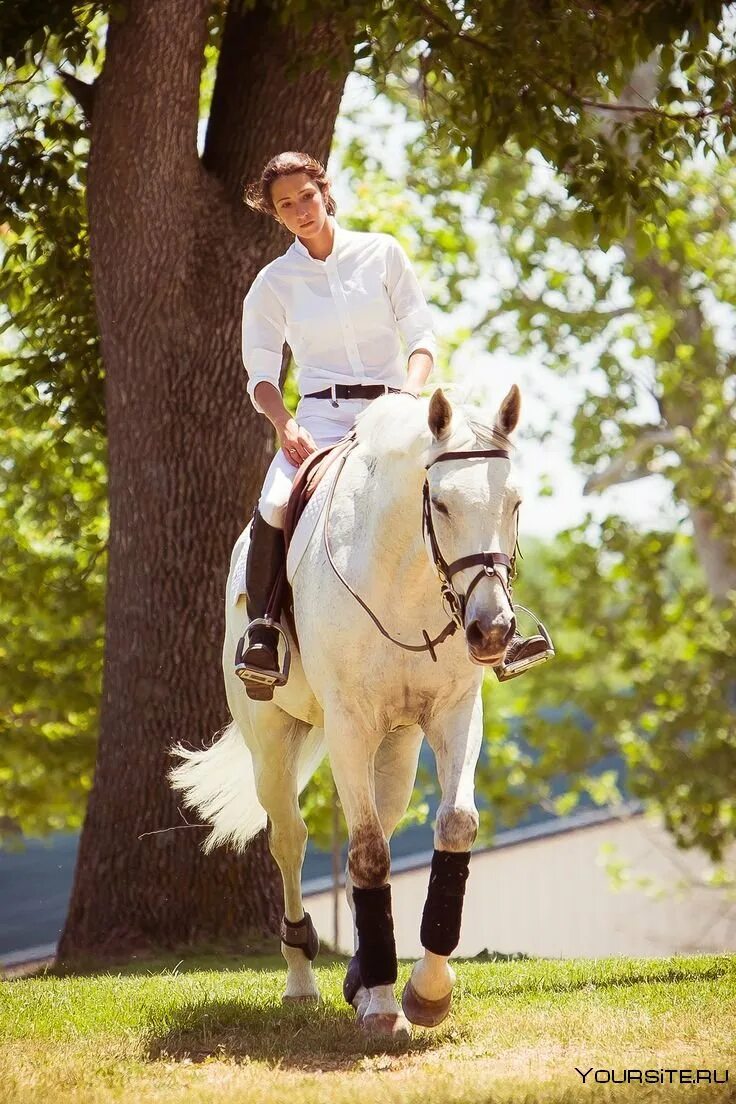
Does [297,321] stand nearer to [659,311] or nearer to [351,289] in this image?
[351,289]

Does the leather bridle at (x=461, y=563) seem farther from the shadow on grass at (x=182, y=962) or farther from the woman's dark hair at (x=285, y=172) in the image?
the shadow on grass at (x=182, y=962)

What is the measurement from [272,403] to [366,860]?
2.02 meters

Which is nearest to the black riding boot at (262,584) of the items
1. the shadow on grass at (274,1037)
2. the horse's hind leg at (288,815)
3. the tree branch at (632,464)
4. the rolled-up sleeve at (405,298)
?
the horse's hind leg at (288,815)

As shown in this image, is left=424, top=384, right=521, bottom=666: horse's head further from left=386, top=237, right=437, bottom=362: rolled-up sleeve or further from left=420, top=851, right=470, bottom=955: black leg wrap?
left=386, top=237, right=437, bottom=362: rolled-up sleeve

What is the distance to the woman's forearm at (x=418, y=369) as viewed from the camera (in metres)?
5.83

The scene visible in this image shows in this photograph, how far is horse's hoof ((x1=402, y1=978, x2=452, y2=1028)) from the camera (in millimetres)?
5188

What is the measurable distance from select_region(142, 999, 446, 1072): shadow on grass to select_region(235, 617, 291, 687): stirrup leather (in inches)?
54.7

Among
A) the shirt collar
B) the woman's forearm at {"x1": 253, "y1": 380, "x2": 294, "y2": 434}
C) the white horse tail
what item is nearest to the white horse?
the woman's forearm at {"x1": 253, "y1": 380, "x2": 294, "y2": 434}

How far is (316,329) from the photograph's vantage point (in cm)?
609

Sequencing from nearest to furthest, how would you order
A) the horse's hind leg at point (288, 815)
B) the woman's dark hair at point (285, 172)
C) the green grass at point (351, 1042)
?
the green grass at point (351, 1042) → the woman's dark hair at point (285, 172) → the horse's hind leg at point (288, 815)

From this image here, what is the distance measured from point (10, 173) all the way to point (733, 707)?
16.2 m

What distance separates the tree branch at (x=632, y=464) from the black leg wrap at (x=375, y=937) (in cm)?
1855

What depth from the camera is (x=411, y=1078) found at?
182 inches

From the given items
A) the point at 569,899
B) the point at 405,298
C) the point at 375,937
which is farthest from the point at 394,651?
the point at 569,899
